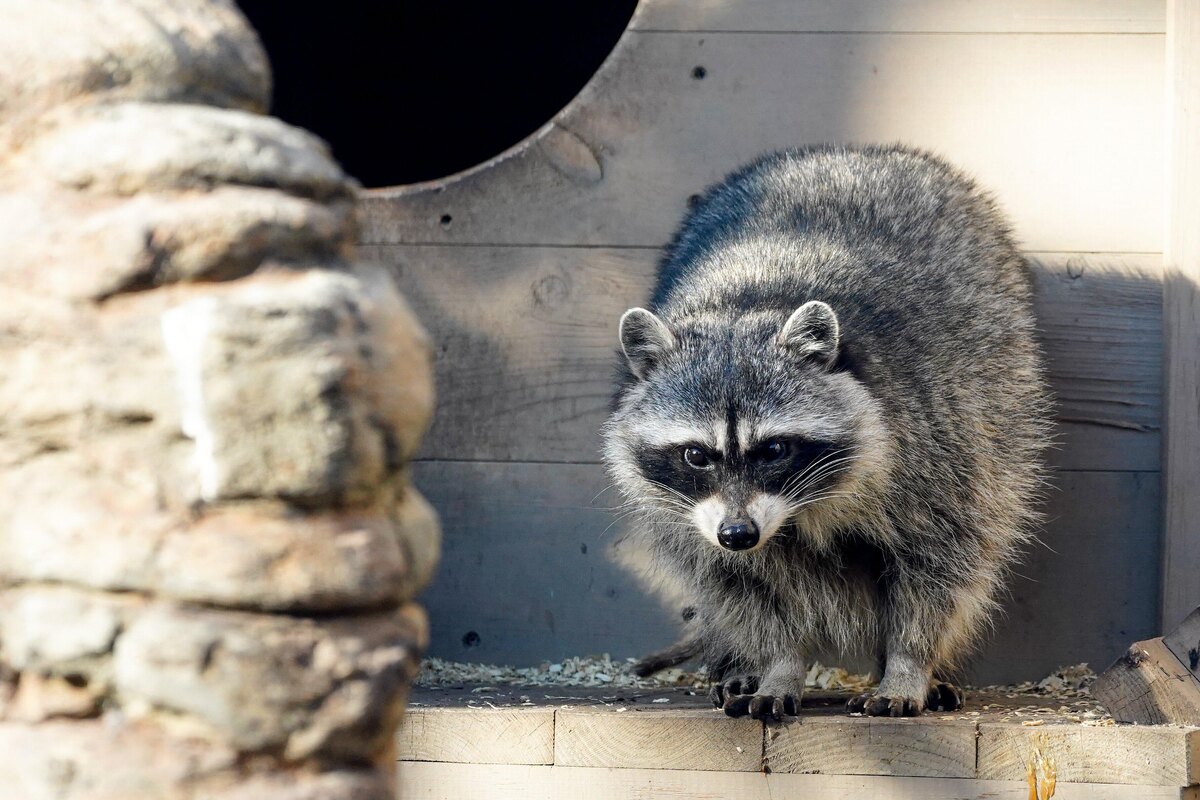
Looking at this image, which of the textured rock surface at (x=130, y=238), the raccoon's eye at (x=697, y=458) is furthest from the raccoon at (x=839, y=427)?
the textured rock surface at (x=130, y=238)

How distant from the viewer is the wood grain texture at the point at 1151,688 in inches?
99.3

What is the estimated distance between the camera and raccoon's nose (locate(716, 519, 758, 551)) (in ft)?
8.45

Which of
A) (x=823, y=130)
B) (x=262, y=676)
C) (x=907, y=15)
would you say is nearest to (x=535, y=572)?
(x=823, y=130)

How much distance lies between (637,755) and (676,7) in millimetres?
1792

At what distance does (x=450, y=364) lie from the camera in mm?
3453

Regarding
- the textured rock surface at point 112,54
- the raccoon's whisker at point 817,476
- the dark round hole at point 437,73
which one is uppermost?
the dark round hole at point 437,73

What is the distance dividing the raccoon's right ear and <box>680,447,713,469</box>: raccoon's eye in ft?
0.78

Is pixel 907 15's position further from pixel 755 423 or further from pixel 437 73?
pixel 437 73

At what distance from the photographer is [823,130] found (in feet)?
10.9

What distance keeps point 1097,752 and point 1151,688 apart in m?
0.31

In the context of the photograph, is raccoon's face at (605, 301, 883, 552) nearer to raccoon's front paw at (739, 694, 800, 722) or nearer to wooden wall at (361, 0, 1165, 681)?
raccoon's front paw at (739, 694, 800, 722)

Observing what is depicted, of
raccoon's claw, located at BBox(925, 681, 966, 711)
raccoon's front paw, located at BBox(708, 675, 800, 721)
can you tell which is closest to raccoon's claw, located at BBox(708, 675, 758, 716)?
raccoon's front paw, located at BBox(708, 675, 800, 721)

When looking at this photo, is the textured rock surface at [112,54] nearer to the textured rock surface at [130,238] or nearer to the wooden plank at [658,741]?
the textured rock surface at [130,238]

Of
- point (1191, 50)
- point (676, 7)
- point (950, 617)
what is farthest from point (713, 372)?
point (1191, 50)
